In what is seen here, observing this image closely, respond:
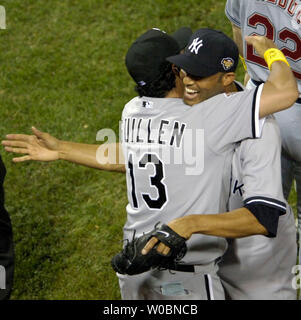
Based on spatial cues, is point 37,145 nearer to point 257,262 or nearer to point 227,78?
point 227,78

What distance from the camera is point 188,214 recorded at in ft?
10.5

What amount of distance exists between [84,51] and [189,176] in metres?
4.34

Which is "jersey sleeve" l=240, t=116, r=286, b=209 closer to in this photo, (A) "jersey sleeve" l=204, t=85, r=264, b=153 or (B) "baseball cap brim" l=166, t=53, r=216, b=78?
(A) "jersey sleeve" l=204, t=85, r=264, b=153

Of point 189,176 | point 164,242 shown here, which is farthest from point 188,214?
point 164,242

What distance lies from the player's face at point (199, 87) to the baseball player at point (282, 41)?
736mm

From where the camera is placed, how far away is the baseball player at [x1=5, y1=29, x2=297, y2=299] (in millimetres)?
3088

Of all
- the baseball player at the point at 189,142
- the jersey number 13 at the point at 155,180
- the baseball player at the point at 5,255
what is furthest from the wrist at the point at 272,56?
the baseball player at the point at 5,255

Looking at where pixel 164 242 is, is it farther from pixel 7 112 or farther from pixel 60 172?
pixel 7 112

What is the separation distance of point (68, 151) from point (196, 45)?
105 cm

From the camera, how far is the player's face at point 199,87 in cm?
327

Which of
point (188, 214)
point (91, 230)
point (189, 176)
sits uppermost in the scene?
point (189, 176)

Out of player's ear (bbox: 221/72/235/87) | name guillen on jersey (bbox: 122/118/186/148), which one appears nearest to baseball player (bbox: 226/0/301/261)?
player's ear (bbox: 221/72/235/87)

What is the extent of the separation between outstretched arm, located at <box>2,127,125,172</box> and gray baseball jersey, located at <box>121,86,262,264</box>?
0.34 metres

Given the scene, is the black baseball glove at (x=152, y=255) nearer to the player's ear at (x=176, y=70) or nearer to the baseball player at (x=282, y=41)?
the player's ear at (x=176, y=70)
